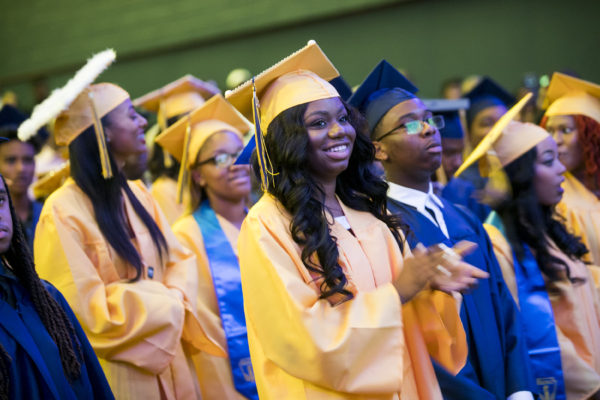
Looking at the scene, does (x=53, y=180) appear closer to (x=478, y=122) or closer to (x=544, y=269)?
(x=544, y=269)

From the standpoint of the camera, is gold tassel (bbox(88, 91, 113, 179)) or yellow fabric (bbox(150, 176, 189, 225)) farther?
yellow fabric (bbox(150, 176, 189, 225))

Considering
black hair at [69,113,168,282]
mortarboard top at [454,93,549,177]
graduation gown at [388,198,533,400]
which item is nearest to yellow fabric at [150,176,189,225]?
black hair at [69,113,168,282]

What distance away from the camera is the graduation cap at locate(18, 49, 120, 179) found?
3547 mm

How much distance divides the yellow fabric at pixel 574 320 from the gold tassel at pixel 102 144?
2.13 meters

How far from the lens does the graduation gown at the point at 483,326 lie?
9.26 ft

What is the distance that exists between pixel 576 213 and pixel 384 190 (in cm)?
216

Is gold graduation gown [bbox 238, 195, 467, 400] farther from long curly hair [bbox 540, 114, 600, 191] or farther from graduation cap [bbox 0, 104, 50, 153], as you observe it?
graduation cap [bbox 0, 104, 50, 153]

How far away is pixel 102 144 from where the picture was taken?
3.55 metres

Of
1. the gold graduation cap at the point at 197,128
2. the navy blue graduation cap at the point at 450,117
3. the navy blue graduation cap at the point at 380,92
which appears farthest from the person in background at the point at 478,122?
the gold graduation cap at the point at 197,128

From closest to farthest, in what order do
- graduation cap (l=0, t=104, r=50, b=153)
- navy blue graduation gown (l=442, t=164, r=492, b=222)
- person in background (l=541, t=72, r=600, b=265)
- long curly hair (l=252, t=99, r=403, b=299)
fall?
long curly hair (l=252, t=99, r=403, b=299) → person in background (l=541, t=72, r=600, b=265) → navy blue graduation gown (l=442, t=164, r=492, b=222) → graduation cap (l=0, t=104, r=50, b=153)

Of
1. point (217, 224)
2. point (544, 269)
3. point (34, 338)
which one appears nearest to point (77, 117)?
point (217, 224)

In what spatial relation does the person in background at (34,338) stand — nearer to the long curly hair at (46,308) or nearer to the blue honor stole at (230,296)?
the long curly hair at (46,308)

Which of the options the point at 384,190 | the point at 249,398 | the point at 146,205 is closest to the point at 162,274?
the point at 146,205

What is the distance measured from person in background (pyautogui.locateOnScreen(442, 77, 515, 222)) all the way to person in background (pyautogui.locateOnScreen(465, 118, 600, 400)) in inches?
32.9
